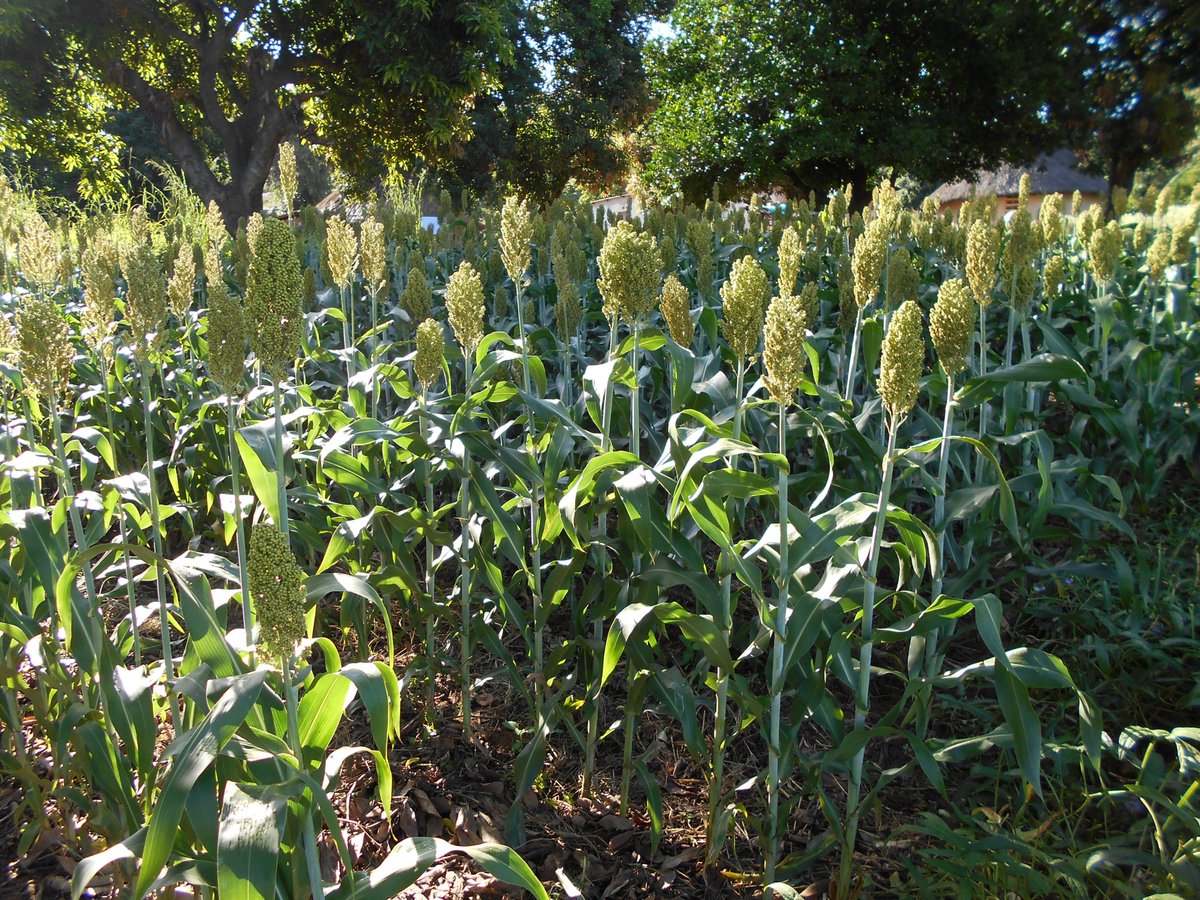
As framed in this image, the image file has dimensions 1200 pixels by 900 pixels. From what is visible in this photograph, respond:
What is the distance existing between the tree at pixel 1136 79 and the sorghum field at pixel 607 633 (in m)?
17.7

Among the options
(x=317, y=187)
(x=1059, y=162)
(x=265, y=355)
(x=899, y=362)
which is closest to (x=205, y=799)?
(x=265, y=355)

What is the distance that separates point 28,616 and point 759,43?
22.1m

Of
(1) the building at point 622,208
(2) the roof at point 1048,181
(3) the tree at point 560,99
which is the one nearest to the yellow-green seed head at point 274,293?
(1) the building at point 622,208

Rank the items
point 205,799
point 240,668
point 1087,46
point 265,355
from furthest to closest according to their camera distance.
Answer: point 1087,46 < point 240,668 < point 265,355 < point 205,799

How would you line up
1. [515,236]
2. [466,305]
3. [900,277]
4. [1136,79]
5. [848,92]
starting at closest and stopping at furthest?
[466,305]
[515,236]
[900,277]
[1136,79]
[848,92]

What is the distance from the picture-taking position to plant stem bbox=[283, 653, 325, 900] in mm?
1449

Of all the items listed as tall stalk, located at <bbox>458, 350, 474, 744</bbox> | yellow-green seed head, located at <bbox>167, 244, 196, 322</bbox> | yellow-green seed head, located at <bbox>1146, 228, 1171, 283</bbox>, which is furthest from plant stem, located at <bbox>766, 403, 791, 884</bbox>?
yellow-green seed head, located at <bbox>1146, 228, 1171, 283</bbox>

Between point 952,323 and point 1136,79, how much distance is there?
22.0 metres

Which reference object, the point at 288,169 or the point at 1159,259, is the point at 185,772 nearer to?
the point at 288,169

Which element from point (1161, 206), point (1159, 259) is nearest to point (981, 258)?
point (1159, 259)

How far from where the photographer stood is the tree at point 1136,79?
1692 centimetres

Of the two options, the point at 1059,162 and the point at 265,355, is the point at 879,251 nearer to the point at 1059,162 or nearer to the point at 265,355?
the point at 265,355

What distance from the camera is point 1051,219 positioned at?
4266 mm

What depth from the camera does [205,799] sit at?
1536mm
